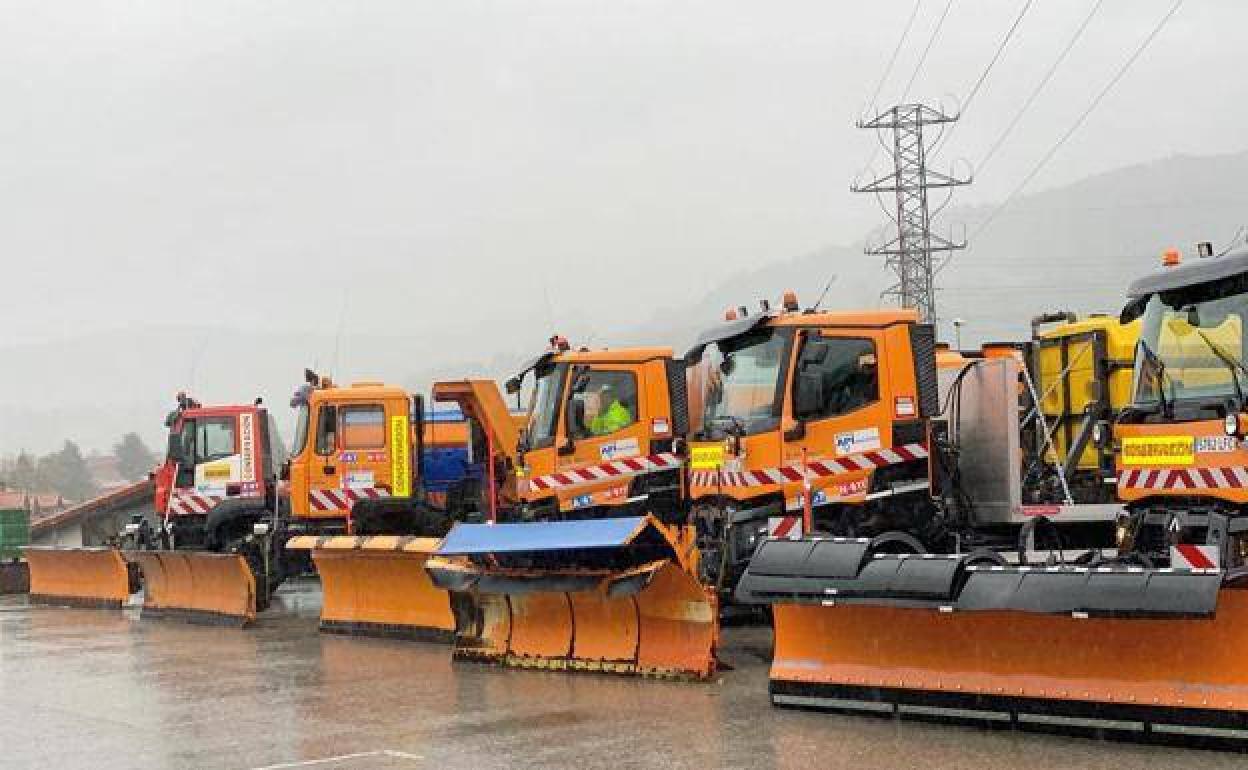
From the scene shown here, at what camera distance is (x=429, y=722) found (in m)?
10.7

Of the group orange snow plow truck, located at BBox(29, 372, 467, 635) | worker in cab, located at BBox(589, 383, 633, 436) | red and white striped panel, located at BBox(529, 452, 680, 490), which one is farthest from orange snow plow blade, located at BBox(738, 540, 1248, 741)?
orange snow plow truck, located at BBox(29, 372, 467, 635)

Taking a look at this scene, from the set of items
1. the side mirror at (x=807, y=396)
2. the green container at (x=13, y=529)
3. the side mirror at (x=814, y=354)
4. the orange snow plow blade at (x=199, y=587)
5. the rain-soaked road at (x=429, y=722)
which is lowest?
the rain-soaked road at (x=429, y=722)

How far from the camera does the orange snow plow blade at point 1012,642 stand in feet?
27.9

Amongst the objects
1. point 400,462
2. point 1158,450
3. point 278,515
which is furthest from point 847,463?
point 278,515

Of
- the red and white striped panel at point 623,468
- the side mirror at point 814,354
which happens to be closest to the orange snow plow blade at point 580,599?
the side mirror at point 814,354

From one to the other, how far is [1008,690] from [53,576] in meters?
19.4

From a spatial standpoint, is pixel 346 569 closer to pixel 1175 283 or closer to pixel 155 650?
pixel 155 650

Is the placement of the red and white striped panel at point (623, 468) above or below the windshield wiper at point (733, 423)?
below

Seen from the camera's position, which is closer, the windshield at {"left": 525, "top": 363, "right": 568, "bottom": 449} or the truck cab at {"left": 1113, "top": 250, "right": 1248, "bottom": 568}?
the truck cab at {"left": 1113, "top": 250, "right": 1248, "bottom": 568}

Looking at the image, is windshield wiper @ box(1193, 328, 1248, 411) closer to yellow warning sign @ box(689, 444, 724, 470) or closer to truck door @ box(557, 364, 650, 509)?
yellow warning sign @ box(689, 444, 724, 470)

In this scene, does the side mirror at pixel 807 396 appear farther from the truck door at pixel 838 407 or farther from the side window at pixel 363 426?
the side window at pixel 363 426

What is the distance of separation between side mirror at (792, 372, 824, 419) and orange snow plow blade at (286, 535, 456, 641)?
4.42 m

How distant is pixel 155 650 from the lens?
16.5 metres

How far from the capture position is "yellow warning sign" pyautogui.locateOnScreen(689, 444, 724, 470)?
46.0 feet
